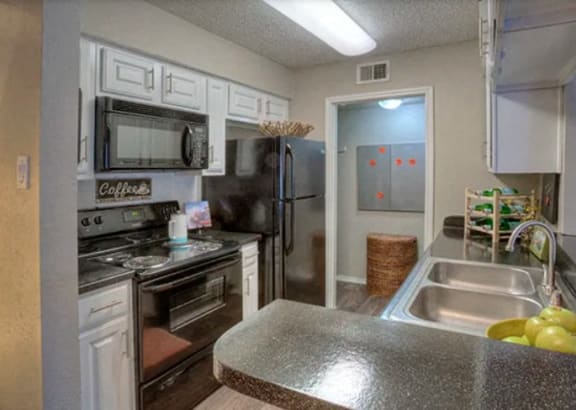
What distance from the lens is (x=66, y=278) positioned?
4.75 ft

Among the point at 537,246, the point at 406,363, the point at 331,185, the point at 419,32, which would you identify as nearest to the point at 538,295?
the point at 537,246

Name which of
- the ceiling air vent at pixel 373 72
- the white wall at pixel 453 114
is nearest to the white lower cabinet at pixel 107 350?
the white wall at pixel 453 114

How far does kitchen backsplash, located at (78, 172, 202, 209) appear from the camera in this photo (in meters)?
2.20

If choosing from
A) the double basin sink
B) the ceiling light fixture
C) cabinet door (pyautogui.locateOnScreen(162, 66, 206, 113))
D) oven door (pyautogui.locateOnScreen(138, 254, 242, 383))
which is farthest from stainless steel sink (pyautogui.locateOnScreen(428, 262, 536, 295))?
cabinet door (pyautogui.locateOnScreen(162, 66, 206, 113))

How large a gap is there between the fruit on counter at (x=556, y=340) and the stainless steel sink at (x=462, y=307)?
0.66 meters

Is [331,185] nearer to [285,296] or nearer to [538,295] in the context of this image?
[285,296]

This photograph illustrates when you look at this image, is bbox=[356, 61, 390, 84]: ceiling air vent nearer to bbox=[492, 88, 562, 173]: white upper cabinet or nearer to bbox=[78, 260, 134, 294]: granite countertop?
bbox=[492, 88, 562, 173]: white upper cabinet

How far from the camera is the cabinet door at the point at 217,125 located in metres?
2.71

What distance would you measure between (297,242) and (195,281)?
111cm

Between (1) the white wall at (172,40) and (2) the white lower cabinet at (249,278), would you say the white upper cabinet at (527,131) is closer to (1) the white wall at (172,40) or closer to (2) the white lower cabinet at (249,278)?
(2) the white lower cabinet at (249,278)

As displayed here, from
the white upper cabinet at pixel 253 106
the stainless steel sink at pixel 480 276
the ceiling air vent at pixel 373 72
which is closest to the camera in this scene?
the stainless steel sink at pixel 480 276

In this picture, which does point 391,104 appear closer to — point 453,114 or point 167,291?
point 453,114

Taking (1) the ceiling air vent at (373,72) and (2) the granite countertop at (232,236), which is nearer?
(2) the granite countertop at (232,236)

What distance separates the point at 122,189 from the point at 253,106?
131 cm
